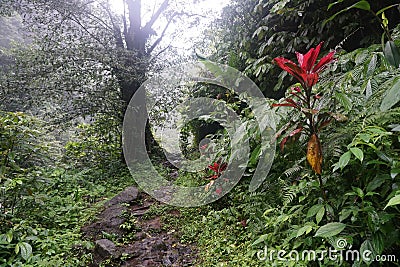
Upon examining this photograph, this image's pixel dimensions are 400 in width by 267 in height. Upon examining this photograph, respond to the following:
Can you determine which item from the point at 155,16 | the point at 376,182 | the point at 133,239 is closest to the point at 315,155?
the point at 376,182

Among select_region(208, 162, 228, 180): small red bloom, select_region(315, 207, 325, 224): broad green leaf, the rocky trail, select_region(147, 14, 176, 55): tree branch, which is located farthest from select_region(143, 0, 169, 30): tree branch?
select_region(315, 207, 325, 224): broad green leaf

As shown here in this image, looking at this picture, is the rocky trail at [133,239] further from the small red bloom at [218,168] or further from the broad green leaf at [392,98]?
the broad green leaf at [392,98]

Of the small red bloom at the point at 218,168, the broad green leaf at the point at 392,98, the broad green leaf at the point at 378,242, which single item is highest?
the broad green leaf at the point at 392,98

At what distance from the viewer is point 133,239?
2.48 meters

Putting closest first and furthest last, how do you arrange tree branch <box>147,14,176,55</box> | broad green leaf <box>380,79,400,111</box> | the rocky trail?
broad green leaf <box>380,79,400,111</box> < the rocky trail < tree branch <box>147,14,176,55</box>

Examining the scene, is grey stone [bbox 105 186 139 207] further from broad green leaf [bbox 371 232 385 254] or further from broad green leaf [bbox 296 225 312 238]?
broad green leaf [bbox 371 232 385 254]

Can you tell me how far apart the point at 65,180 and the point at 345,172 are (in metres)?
3.42

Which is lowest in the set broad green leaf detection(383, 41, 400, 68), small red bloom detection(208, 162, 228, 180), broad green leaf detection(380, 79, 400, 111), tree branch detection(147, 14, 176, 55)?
small red bloom detection(208, 162, 228, 180)

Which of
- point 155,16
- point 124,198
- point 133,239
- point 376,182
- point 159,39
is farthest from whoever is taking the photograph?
point 159,39

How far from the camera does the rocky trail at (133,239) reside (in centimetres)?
207

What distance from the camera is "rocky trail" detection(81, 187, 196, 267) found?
207cm

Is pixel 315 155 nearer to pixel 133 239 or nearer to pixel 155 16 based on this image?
pixel 133 239

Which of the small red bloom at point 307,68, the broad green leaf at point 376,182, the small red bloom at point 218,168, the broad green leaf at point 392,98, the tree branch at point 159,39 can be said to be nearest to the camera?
the broad green leaf at point 392,98

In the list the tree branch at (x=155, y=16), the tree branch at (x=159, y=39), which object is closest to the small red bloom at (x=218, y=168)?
the tree branch at (x=159, y=39)
